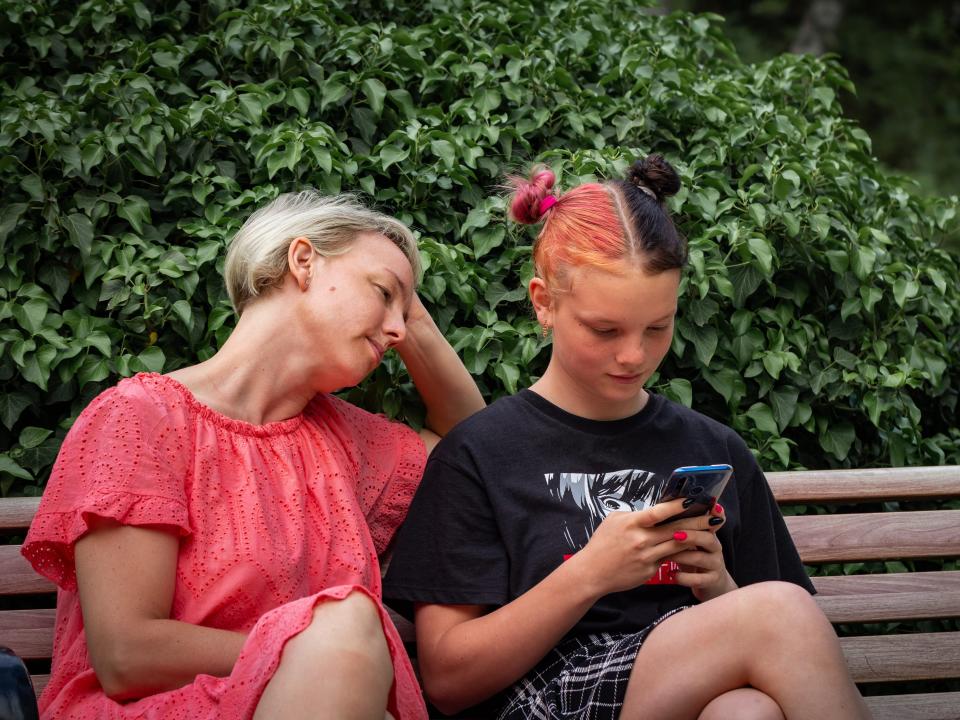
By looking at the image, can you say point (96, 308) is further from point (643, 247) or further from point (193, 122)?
point (643, 247)

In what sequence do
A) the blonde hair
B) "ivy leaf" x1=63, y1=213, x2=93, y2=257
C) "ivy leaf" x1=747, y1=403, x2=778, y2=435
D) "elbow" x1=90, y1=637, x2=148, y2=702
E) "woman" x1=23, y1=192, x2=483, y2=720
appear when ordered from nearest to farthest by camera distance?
1. "woman" x1=23, y1=192, x2=483, y2=720
2. "elbow" x1=90, y1=637, x2=148, y2=702
3. the blonde hair
4. "ivy leaf" x1=63, y1=213, x2=93, y2=257
5. "ivy leaf" x1=747, y1=403, x2=778, y2=435

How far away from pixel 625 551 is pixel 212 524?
0.72 metres

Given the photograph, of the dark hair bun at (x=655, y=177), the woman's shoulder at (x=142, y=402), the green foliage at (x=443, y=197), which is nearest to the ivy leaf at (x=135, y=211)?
the green foliage at (x=443, y=197)

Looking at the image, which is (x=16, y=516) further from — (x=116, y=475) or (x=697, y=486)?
(x=697, y=486)

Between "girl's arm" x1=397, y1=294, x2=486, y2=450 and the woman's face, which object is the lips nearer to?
the woman's face

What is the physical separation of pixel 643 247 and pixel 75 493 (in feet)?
3.63

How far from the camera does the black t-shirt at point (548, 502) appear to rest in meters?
2.26

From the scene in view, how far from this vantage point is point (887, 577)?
2.76 meters

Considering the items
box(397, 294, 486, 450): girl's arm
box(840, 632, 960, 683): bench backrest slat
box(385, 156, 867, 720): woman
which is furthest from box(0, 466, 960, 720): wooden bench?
box(397, 294, 486, 450): girl's arm

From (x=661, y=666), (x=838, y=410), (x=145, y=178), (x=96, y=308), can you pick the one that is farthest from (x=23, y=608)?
(x=838, y=410)

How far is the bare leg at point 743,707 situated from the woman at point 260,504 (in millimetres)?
516

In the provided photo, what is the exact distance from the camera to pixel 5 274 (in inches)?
106

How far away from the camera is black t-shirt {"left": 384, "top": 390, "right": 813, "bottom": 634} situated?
2.26 metres

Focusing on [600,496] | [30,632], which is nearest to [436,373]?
[600,496]
